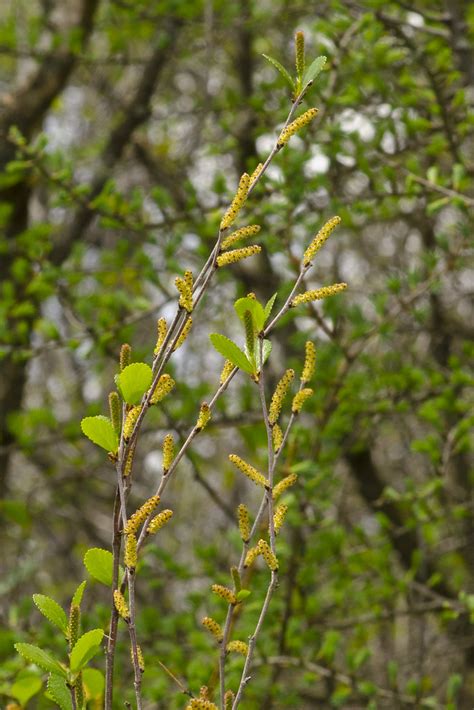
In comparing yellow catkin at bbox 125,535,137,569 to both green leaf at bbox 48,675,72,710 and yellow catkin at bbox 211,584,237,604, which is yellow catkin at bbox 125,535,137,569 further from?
green leaf at bbox 48,675,72,710

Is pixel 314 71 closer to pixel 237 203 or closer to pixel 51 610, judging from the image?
pixel 237 203

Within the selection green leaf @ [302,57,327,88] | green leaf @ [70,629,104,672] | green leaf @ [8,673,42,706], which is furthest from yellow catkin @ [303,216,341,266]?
green leaf @ [8,673,42,706]

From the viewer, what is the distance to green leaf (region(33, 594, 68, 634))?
1.06 m

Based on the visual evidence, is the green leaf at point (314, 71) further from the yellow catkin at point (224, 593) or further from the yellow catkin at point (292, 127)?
the yellow catkin at point (224, 593)

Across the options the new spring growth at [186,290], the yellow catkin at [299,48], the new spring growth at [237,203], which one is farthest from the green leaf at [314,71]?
the new spring growth at [186,290]

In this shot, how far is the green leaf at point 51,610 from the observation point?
1.06 metres

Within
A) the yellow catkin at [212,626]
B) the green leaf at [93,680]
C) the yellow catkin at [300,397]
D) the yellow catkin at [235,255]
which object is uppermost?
the yellow catkin at [235,255]

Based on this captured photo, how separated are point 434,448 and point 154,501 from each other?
1.57 meters

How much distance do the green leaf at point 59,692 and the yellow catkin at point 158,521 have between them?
9.0 inches

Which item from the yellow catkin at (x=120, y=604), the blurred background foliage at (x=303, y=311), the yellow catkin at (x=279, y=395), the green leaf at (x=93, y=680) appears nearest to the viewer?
the yellow catkin at (x=120, y=604)

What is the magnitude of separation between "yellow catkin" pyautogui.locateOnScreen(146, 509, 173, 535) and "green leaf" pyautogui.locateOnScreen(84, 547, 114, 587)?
9cm

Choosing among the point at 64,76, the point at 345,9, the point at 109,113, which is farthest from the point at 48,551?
the point at 345,9

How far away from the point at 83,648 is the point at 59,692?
8cm

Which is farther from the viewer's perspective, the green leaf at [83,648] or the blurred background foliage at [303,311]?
the blurred background foliage at [303,311]
